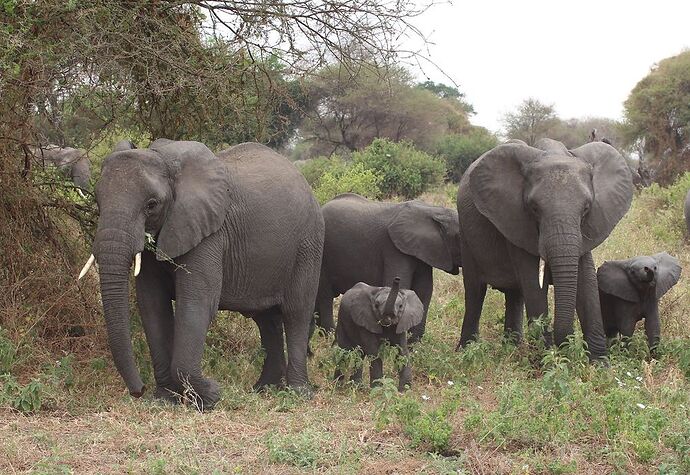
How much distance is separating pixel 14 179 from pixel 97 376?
58.9 inches

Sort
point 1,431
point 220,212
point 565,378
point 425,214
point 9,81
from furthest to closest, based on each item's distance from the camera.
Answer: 1. point 425,214
2. point 9,81
3. point 220,212
4. point 565,378
5. point 1,431

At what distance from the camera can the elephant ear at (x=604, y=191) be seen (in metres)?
7.34

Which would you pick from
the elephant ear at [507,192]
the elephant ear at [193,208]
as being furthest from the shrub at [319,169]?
the elephant ear at [193,208]

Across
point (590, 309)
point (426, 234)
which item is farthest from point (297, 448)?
point (426, 234)

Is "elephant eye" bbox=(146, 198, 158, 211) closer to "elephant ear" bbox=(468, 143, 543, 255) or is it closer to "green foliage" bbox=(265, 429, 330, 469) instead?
"green foliage" bbox=(265, 429, 330, 469)

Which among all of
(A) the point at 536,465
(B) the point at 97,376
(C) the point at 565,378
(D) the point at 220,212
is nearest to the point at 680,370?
(C) the point at 565,378

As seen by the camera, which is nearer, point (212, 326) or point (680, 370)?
point (680, 370)

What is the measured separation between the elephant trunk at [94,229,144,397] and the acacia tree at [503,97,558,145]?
34.8 m

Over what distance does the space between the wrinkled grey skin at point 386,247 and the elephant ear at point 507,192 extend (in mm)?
999

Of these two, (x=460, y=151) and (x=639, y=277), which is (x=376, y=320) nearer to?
(x=639, y=277)

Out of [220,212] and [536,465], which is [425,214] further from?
[536,465]

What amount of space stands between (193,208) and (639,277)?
3.25 m

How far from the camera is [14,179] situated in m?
7.00

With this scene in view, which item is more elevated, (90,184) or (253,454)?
(90,184)
